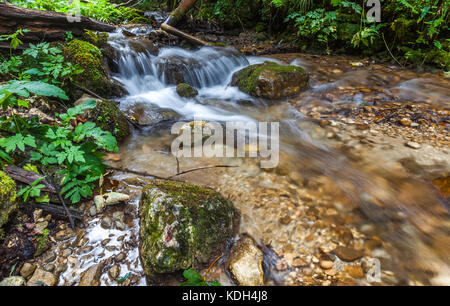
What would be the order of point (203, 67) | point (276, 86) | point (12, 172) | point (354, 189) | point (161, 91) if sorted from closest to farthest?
point (12, 172) < point (354, 189) < point (276, 86) < point (161, 91) < point (203, 67)

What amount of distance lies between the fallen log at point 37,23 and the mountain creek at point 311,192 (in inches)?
45.0

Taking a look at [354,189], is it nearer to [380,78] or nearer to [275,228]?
[275,228]

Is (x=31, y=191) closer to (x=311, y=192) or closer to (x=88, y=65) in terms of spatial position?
(x=311, y=192)

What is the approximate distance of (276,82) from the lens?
489 centimetres

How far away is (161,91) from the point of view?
5.36 metres

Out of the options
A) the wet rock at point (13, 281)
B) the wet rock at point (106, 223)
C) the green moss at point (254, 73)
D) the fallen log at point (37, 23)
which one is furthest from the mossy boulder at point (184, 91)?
the wet rock at point (13, 281)

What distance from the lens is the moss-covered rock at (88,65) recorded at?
3789 millimetres

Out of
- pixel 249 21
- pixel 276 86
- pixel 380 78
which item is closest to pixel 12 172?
pixel 276 86

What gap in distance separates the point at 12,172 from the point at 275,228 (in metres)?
2.43

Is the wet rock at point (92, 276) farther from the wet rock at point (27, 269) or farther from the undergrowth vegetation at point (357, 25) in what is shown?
the undergrowth vegetation at point (357, 25)

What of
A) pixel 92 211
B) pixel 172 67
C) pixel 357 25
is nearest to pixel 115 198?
pixel 92 211

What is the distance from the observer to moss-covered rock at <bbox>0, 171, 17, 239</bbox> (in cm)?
166

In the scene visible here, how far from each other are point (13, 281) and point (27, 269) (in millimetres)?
105

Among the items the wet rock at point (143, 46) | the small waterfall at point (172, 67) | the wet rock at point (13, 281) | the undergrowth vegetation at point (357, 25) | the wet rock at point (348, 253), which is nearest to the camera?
the wet rock at point (13, 281)
